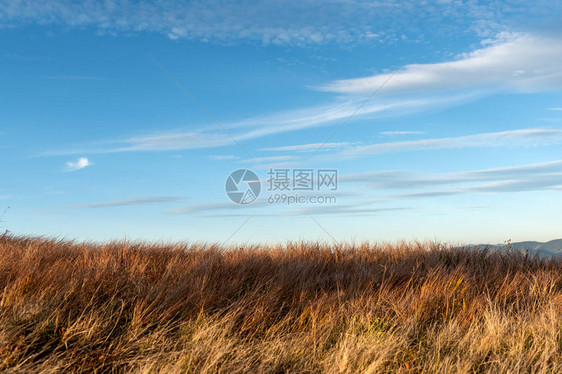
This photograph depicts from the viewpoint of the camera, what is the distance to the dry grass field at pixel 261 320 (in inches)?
180

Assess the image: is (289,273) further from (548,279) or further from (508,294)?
(548,279)

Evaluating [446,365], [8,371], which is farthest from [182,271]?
[446,365]

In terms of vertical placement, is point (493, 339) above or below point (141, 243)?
below

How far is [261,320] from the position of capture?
5750 mm

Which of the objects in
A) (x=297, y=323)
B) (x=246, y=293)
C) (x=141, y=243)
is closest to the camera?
(x=297, y=323)

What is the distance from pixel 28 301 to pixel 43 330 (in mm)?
648

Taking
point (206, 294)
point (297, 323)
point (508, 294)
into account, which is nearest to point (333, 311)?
point (297, 323)

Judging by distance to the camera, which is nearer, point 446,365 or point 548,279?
point 446,365

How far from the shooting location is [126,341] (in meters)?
4.76

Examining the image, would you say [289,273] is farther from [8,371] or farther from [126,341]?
[8,371]

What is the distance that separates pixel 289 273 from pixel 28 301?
3.77 metres

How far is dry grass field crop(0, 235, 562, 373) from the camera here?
4.57m

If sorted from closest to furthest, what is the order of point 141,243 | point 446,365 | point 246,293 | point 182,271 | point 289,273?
point 446,365 < point 246,293 < point 182,271 < point 289,273 < point 141,243

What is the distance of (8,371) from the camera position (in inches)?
159
